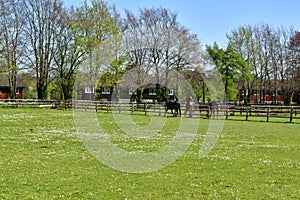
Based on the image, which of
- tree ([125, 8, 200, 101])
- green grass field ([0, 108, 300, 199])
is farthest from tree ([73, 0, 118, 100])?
green grass field ([0, 108, 300, 199])

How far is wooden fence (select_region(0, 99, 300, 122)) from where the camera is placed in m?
27.0

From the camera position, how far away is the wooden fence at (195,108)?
27.0 metres

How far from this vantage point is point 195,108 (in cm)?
2905

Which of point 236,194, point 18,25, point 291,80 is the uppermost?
point 18,25

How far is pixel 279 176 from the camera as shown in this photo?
318 inches

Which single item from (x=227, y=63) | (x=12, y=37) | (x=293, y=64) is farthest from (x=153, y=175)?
(x=293, y=64)

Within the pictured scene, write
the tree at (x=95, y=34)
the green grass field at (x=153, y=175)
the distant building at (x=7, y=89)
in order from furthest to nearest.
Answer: the distant building at (x=7, y=89) → the tree at (x=95, y=34) → the green grass field at (x=153, y=175)

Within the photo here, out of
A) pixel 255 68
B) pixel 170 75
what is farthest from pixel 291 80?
pixel 170 75

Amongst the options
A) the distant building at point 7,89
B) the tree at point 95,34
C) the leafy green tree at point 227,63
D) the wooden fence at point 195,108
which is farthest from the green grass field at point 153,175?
the distant building at point 7,89

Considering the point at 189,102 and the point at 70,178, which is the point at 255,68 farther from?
the point at 70,178

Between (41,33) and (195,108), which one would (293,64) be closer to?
(195,108)

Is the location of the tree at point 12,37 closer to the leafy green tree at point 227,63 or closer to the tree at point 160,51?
the tree at point 160,51

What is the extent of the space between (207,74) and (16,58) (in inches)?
908

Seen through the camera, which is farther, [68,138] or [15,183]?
[68,138]
